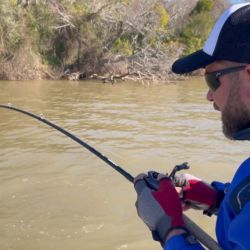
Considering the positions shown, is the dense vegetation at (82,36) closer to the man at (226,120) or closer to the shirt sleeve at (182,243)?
the man at (226,120)

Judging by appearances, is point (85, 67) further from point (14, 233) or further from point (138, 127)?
point (14, 233)

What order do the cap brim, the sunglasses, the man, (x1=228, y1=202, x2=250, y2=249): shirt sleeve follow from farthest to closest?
the cap brim, the sunglasses, the man, (x1=228, y1=202, x2=250, y2=249): shirt sleeve

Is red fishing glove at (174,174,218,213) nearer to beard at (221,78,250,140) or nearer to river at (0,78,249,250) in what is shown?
beard at (221,78,250,140)

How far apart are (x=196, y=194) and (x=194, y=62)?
0.81 meters

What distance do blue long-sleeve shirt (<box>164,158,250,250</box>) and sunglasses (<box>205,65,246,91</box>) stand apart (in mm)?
310

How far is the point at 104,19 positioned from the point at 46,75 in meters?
3.84

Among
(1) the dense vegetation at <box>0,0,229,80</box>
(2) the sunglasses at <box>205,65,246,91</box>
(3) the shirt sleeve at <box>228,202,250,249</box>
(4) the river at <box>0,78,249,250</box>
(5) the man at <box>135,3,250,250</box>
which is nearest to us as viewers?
(3) the shirt sleeve at <box>228,202,250,249</box>

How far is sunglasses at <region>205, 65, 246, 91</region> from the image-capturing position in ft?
5.48

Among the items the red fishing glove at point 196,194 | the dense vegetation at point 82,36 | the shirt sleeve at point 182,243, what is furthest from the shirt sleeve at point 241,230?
the dense vegetation at point 82,36

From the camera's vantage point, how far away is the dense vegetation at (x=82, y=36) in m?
19.9

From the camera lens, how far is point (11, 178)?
5258mm

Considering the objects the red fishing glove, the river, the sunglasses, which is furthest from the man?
the river

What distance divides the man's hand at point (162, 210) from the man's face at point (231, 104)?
0.35m

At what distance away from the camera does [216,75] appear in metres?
1.74
